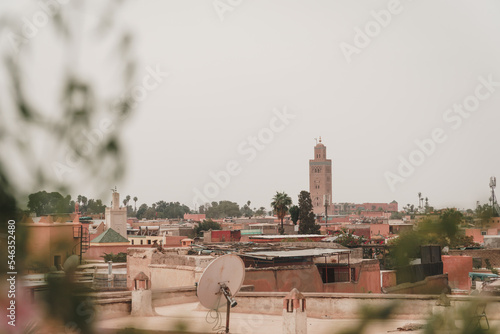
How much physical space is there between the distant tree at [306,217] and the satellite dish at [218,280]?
47532mm

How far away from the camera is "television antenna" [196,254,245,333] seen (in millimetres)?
7336

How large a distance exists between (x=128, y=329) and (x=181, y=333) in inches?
6.6

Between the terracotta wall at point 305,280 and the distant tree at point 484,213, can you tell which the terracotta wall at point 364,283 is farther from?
the distant tree at point 484,213

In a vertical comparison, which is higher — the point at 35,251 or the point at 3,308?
the point at 35,251

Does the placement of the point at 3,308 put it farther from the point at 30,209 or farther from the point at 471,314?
the point at 471,314

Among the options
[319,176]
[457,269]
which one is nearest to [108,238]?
[457,269]

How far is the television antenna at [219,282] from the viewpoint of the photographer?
24.1 feet

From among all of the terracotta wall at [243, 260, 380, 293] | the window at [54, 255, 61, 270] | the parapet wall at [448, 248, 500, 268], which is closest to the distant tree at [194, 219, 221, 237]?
the parapet wall at [448, 248, 500, 268]

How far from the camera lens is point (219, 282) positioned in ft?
24.5

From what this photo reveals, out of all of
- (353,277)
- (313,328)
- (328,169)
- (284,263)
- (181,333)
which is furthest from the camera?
(328,169)

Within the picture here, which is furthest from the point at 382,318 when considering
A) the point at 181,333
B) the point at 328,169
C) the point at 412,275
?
the point at 328,169

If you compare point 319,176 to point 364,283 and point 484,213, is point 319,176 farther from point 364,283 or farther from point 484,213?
point 484,213

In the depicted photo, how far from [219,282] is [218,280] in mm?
27

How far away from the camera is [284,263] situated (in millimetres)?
16672
